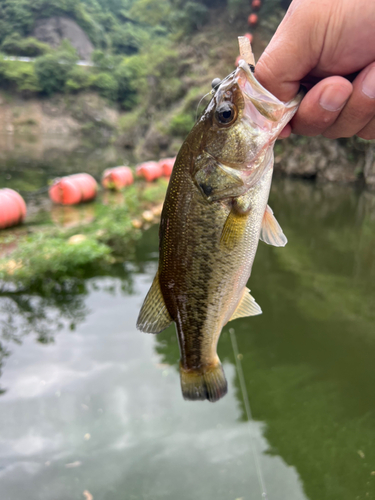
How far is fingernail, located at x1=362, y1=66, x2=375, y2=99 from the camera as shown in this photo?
159cm

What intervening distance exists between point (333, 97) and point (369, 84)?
0.61 ft

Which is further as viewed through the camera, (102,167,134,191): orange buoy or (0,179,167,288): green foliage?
(102,167,134,191): orange buoy

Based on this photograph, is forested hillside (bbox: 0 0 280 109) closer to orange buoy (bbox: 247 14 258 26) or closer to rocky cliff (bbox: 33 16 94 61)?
rocky cliff (bbox: 33 16 94 61)

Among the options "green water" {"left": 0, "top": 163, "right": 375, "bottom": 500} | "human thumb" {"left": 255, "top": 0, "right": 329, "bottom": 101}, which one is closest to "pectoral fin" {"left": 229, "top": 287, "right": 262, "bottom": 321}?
"human thumb" {"left": 255, "top": 0, "right": 329, "bottom": 101}

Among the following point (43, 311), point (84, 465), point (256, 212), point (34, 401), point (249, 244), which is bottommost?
point (43, 311)

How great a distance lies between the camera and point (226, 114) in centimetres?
146

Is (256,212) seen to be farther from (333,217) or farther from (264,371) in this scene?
(333,217)

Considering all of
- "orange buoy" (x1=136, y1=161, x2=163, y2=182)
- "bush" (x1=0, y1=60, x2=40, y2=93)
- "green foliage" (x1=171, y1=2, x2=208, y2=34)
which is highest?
"green foliage" (x1=171, y1=2, x2=208, y2=34)

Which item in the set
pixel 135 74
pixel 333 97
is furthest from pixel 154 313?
pixel 135 74

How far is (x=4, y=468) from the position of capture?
2896 millimetres

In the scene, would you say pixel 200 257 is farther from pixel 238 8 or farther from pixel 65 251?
pixel 238 8

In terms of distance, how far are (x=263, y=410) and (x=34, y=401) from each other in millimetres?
2459

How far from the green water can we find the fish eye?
2.98 metres

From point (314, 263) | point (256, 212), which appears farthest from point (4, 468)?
point (314, 263)
